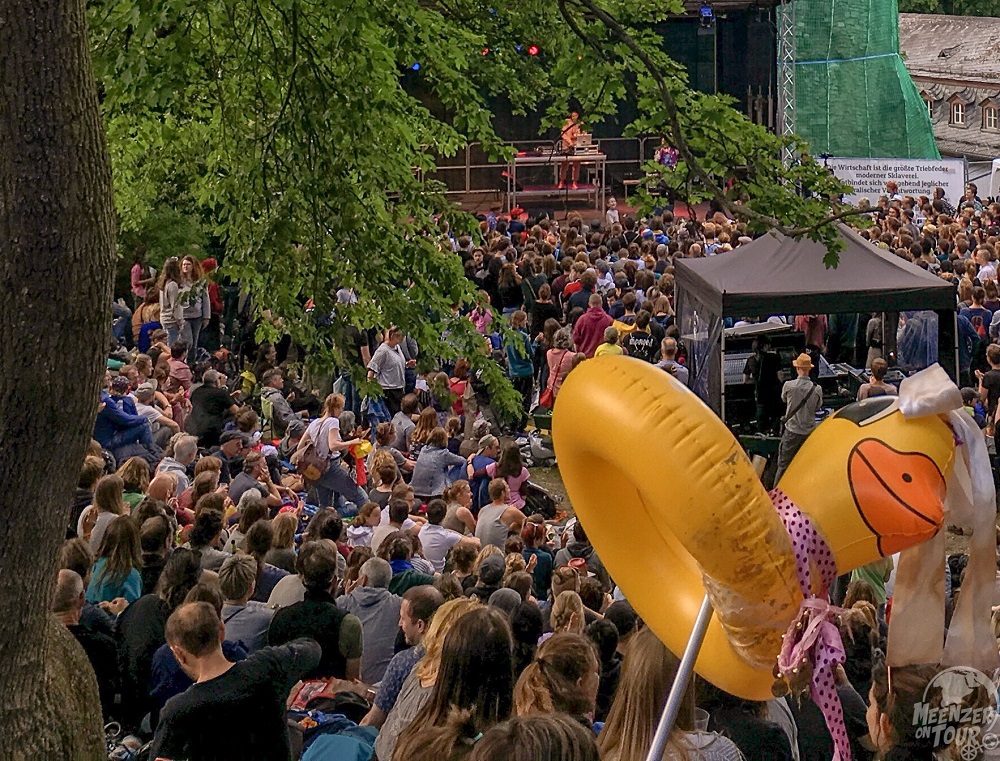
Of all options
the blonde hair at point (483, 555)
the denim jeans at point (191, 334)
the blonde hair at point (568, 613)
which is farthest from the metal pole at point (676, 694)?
the denim jeans at point (191, 334)

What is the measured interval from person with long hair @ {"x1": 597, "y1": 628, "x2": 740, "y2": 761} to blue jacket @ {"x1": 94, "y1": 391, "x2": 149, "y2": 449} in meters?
6.48

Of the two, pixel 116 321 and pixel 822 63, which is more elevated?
pixel 822 63

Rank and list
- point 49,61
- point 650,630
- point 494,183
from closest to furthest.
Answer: point 49,61, point 650,630, point 494,183

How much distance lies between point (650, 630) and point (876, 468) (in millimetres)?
826

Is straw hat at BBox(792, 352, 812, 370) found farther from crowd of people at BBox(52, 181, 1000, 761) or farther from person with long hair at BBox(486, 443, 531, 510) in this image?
person with long hair at BBox(486, 443, 531, 510)

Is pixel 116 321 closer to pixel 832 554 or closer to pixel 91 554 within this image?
pixel 91 554

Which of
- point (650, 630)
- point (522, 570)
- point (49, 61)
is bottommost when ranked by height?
point (522, 570)

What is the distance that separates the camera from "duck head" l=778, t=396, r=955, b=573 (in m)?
3.62

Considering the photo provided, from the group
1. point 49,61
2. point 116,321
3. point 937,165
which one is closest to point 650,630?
point 49,61

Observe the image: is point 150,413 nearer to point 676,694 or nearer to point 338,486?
point 338,486

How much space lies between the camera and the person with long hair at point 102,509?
7098 millimetres

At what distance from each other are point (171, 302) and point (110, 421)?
375cm

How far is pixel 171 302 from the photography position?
43.5ft

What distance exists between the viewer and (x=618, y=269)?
55.0 ft
